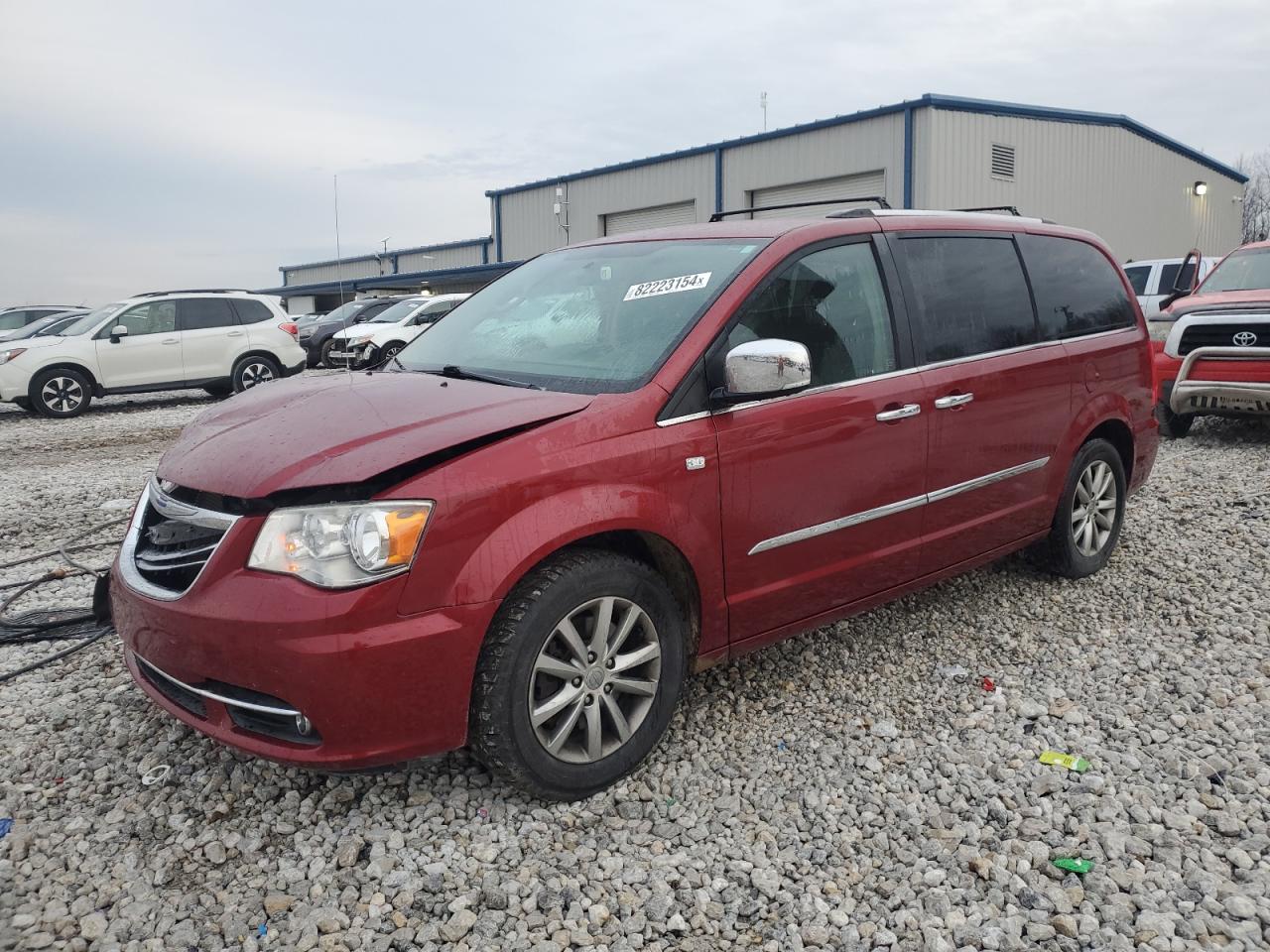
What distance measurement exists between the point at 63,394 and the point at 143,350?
1251 mm

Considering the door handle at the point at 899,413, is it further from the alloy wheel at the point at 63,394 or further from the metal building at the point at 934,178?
the metal building at the point at 934,178

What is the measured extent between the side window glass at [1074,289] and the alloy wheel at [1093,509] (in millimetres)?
712

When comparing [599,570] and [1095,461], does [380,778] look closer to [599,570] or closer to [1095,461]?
[599,570]

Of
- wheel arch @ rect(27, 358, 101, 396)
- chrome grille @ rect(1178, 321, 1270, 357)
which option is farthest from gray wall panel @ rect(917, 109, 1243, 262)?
wheel arch @ rect(27, 358, 101, 396)

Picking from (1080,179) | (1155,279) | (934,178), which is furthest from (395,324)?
(1080,179)

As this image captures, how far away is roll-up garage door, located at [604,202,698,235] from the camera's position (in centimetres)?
2819

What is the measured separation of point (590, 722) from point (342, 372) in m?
1.85

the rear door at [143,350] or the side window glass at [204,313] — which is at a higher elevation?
the side window glass at [204,313]

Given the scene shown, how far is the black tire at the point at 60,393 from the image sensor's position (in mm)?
14125

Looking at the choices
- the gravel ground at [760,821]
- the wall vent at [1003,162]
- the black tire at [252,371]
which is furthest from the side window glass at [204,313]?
the wall vent at [1003,162]

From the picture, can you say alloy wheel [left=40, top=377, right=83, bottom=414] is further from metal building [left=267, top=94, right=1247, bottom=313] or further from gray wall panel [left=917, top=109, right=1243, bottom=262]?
gray wall panel [left=917, top=109, right=1243, bottom=262]

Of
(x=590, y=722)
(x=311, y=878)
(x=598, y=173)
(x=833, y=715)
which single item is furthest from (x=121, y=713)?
(x=598, y=173)

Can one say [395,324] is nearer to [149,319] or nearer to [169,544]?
[149,319]

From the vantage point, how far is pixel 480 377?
3516 mm
